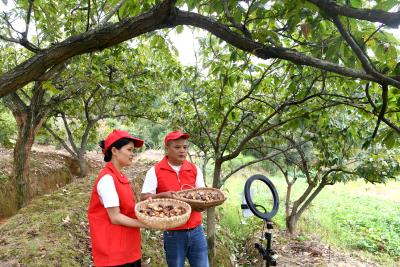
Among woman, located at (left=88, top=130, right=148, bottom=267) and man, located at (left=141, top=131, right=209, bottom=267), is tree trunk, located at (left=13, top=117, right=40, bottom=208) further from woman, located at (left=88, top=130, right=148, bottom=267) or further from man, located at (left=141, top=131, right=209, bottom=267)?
woman, located at (left=88, top=130, right=148, bottom=267)

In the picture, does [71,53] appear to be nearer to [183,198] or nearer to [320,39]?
[183,198]

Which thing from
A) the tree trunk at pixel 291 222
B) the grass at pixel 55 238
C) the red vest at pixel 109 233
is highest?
the red vest at pixel 109 233

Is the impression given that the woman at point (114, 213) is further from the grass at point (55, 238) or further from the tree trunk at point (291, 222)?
the tree trunk at point (291, 222)

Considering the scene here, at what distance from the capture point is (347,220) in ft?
40.9

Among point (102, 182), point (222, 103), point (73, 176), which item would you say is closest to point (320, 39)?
point (102, 182)

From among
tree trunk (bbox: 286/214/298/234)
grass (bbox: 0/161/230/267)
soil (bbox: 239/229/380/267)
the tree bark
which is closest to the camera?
grass (bbox: 0/161/230/267)

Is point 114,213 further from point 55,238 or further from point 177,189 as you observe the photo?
point 55,238

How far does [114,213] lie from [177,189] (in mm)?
1077

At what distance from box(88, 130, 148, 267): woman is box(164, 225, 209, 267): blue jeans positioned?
1.95ft

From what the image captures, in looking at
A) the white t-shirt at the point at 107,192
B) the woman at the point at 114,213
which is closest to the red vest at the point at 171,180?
the woman at the point at 114,213

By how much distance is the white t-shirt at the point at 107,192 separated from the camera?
2600mm

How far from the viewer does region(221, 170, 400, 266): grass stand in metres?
8.59

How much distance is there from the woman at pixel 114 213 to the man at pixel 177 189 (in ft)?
1.97

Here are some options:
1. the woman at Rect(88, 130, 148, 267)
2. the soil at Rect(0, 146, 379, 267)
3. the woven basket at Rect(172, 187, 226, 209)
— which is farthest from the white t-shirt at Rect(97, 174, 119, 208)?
the soil at Rect(0, 146, 379, 267)
